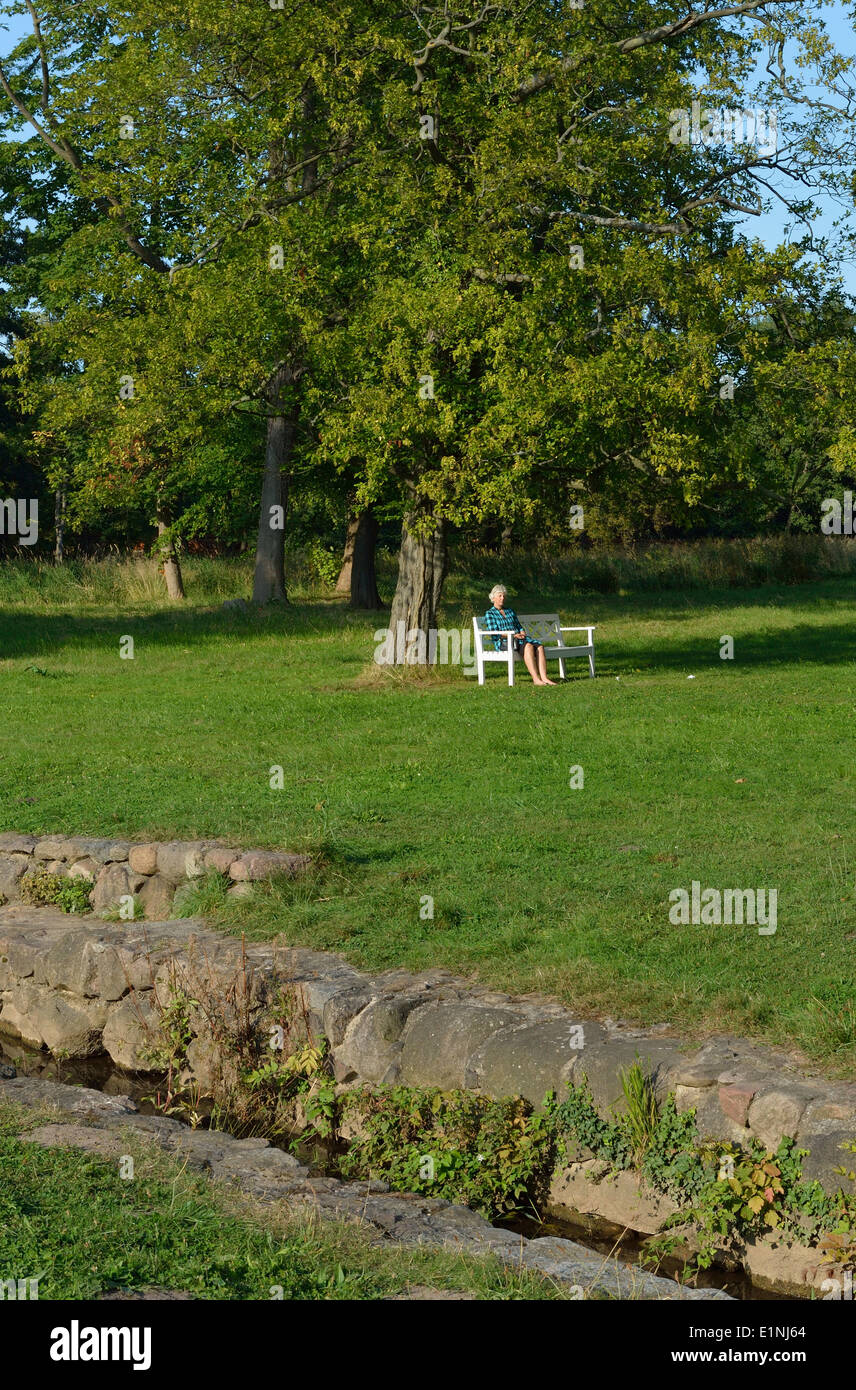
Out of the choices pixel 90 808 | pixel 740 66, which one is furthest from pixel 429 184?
pixel 90 808

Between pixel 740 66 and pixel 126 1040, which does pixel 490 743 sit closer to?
pixel 126 1040

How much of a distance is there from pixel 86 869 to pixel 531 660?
29.2ft

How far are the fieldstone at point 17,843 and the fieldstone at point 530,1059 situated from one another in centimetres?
462

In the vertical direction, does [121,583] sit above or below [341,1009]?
above

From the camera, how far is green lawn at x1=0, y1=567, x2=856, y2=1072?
7488 mm

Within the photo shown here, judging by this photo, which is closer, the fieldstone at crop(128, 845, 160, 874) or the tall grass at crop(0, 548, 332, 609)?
the fieldstone at crop(128, 845, 160, 874)

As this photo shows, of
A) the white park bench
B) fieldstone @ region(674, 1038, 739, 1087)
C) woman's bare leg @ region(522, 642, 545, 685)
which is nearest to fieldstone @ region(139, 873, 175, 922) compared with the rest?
fieldstone @ region(674, 1038, 739, 1087)

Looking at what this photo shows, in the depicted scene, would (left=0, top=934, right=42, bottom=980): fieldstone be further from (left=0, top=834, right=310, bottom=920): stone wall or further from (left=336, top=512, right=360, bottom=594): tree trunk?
(left=336, top=512, right=360, bottom=594): tree trunk

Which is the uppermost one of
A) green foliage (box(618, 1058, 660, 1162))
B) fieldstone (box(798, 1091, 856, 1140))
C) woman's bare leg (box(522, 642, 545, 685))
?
woman's bare leg (box(522, 642, 545, 685))

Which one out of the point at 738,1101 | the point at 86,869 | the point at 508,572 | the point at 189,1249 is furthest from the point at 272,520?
the point at 189,1249

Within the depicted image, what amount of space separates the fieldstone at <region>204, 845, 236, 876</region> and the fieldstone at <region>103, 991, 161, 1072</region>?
1.06m

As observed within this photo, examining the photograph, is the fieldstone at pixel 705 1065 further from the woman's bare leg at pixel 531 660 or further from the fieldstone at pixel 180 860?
the woman's bare leg at pixel 531 660

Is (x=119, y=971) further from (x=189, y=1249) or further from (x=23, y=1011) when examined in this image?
(x=189, y=1249)

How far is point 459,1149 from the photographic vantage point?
6645 millimetres
